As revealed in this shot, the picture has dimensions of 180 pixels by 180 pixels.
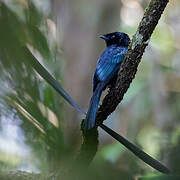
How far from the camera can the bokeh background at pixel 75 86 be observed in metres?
0.83

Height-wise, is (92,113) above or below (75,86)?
below

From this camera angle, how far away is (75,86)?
729cm

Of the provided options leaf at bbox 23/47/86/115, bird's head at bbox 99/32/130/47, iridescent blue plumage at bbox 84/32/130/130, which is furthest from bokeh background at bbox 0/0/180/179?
bird's head at bbox 99/32/130/47

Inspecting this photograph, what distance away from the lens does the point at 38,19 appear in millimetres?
962

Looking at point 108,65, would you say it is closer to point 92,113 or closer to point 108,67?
point 108,67

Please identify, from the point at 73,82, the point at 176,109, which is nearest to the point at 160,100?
the point at 176,109

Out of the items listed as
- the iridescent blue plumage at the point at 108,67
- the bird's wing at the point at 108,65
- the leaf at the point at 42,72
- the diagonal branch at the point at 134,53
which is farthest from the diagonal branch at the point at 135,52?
the bird's wing at the point at 108,65

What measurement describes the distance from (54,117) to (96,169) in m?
0.18

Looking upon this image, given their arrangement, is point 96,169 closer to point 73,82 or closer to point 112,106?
point 112,106

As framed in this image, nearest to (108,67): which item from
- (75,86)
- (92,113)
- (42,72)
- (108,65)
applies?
(108,65)

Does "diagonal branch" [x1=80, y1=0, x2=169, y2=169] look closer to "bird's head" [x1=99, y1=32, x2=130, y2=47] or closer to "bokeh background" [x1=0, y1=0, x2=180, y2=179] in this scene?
"bokeh background" [x1=0, y1=0, x2=180, y2=179]

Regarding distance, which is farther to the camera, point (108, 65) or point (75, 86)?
point (75, 86)

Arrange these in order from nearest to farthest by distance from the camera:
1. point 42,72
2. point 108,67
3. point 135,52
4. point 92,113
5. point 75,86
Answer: point 42,72, point 135,52, point 92,113, point 108,67, point 75,86

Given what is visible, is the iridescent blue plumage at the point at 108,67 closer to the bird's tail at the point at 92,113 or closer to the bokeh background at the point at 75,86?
the bird's tail at the point at 92,113
